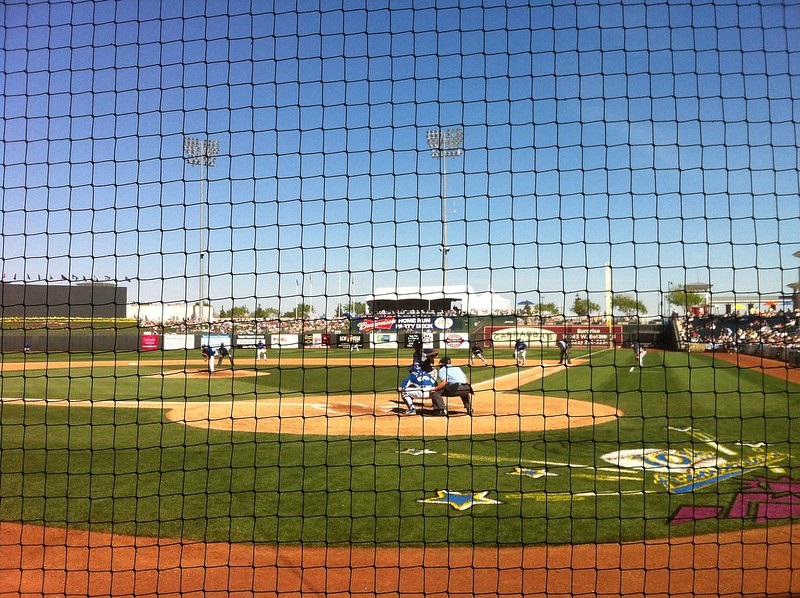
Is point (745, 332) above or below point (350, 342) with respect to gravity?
below

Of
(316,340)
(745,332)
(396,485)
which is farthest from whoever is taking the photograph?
(316,340)

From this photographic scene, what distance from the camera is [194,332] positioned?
35344 mm

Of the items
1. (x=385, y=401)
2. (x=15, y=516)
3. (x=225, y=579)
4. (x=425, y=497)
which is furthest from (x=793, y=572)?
(x=385, y=401)

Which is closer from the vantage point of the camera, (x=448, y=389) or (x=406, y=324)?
(x=448, y=389)

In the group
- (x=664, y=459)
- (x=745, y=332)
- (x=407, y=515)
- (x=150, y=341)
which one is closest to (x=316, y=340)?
(x=150, y=341)

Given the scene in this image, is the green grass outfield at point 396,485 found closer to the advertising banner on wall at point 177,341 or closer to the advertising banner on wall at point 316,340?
the advertising banner on wall at point 316,340

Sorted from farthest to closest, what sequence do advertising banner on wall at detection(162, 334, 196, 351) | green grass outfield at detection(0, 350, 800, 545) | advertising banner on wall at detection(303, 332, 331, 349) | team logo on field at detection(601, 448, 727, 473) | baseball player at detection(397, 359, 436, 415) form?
1. advertising banner on wall at detection(162, 334, 196, 351)
2. baseball player at detection(397, 359, 436, 415)
3. advertising banner on wall at detection(303, 332, 331, 349)
4. team logo on field at detection(601, 448, 727, 473)
5. green grass outfield at detection(0, 350, 800, 545)

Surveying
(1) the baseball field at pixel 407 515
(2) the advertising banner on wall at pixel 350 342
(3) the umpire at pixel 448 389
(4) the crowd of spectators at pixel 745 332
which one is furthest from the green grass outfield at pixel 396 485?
(4) the crowd of spectators at pixel 745 332

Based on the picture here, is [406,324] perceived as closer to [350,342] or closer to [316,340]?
[316,340]

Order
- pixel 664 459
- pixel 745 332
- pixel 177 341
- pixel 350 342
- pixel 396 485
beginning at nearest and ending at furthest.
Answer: pixel 396 485 → pixel 350 342 → pixel 664 459 → pixel 745 332 → pixel 177 341

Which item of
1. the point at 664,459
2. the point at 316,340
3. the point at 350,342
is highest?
the point at 350,342

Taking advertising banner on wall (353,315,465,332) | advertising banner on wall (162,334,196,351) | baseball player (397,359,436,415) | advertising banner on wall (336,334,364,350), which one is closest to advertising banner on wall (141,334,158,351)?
advertising banner on wall (162,334,196,351)

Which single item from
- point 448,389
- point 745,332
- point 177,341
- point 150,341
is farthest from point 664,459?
point 150,341

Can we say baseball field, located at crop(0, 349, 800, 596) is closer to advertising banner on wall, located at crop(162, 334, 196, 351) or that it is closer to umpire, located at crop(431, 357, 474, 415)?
umpire, located at crop(431, 357, 474, 415)
